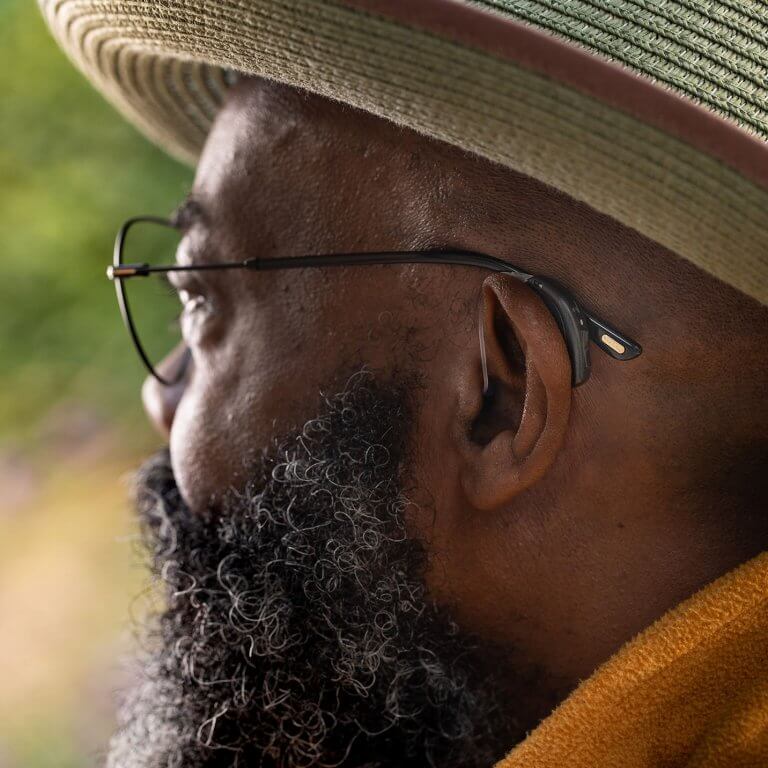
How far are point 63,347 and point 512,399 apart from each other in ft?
8.96

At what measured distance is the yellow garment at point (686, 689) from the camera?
3.41 ft

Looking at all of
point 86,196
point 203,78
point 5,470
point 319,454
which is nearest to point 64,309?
point 86,196

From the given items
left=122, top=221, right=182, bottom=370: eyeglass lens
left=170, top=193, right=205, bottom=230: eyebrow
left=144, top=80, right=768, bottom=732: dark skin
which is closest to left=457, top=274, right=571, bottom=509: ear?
left=144, top=80, right=768, bottom=732: dark skin

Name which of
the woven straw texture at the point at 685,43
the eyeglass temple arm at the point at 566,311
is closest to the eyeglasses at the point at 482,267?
the eyeglass temple arm at the point at 566,311

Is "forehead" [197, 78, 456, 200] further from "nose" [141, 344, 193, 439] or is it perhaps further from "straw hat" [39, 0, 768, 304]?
"nose" [141, 344, 193, 439]

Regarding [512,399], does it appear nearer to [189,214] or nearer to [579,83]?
[579,83]

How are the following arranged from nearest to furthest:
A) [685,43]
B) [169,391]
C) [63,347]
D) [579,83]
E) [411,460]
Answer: [579,83]
[685,43]
[411,460]
[169,391]
[63,347]

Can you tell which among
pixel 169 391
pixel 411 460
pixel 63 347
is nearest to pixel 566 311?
pixel 411 460

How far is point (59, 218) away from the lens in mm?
3352

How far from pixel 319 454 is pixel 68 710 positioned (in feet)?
7.34

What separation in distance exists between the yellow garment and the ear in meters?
0.23

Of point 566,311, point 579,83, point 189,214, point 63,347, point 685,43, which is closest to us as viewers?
point 579,83

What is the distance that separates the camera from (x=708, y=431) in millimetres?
1071

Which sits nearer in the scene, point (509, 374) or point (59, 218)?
point (509, 374)
